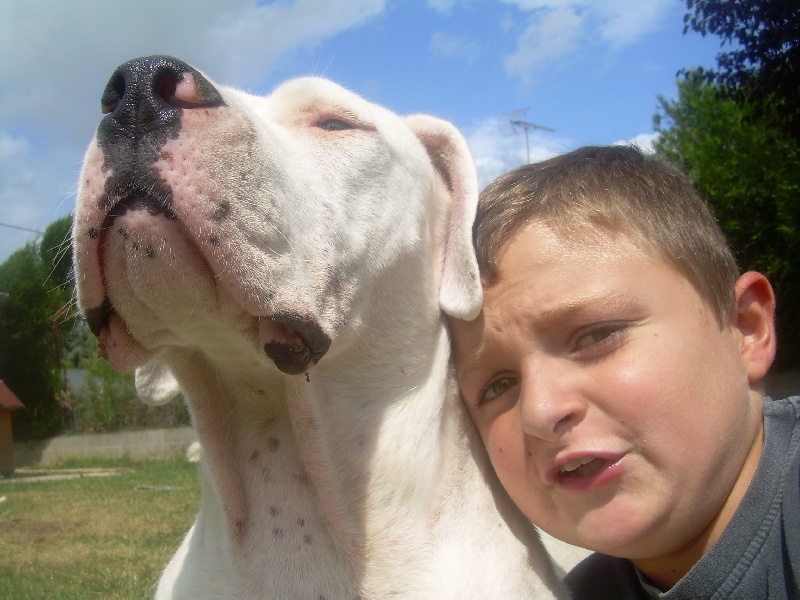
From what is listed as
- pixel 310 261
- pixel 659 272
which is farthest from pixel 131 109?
pixel 659 272

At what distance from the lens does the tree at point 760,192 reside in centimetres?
1062

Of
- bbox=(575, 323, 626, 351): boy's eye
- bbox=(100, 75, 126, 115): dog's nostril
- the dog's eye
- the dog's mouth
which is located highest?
the dog's eye

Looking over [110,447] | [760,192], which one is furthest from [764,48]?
[110,447]

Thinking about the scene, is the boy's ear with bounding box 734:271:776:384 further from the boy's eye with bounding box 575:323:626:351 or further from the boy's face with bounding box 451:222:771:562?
the boy's eye with bounding box 575:323:626:351

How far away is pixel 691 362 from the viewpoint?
1899 mm

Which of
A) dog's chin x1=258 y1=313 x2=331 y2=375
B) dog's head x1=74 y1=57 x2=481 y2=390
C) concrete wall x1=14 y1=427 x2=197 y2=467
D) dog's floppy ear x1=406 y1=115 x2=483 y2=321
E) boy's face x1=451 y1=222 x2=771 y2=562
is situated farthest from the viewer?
concrete wall x1=14 y1=427 x2=197 y2=467

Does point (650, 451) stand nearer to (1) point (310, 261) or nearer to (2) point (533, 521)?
(2) point (533, 521)

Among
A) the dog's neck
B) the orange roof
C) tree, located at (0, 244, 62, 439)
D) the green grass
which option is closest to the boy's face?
the dog's neck

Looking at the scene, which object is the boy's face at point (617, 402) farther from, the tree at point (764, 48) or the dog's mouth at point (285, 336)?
the tree at point (764, 48)

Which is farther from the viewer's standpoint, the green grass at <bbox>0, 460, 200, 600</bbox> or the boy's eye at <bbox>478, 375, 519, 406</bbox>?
the green grass at <bbox>0, 460, 200, 600</bbox>

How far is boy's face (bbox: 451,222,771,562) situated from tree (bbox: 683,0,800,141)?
10029 mm

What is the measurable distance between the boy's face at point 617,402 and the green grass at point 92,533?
2.77m

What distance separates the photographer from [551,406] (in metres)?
1.91

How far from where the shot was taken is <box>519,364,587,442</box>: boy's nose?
1.89m
